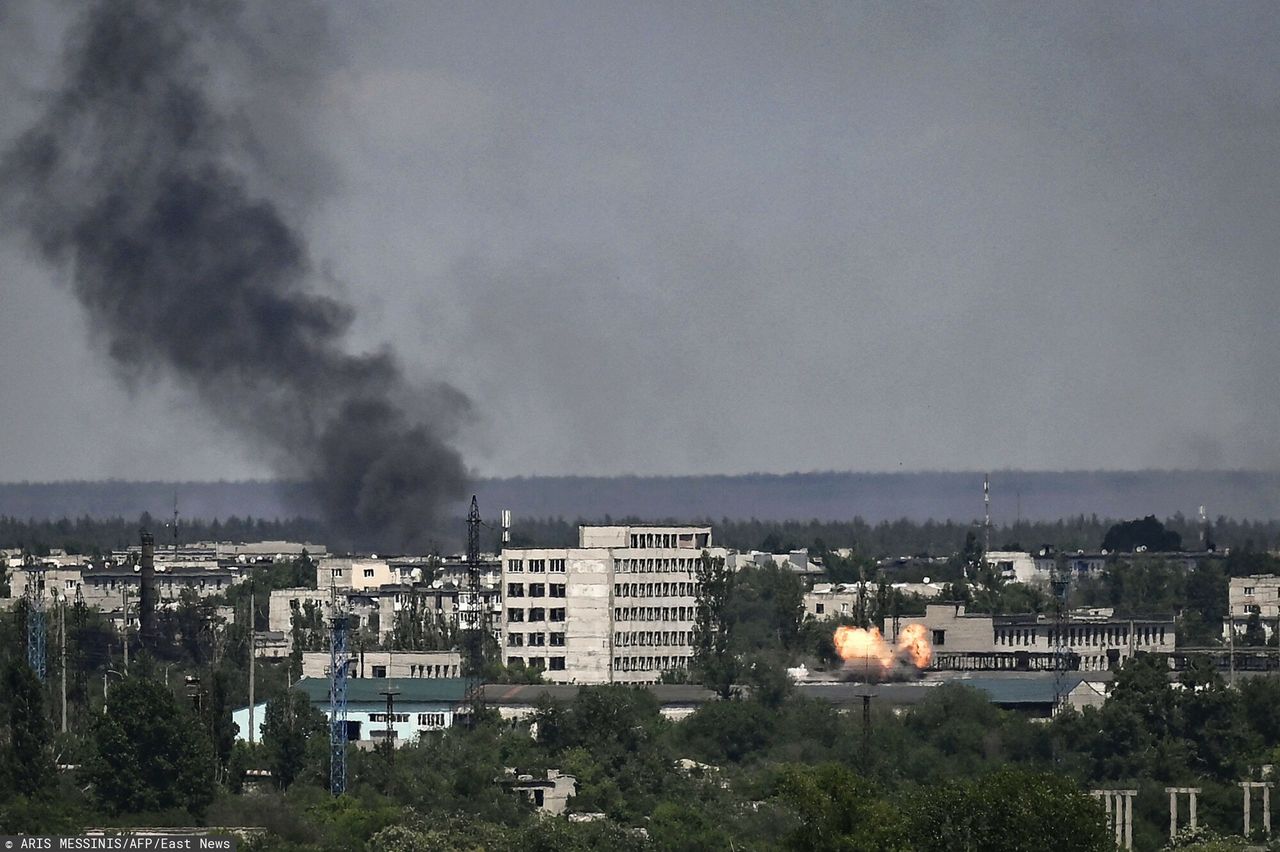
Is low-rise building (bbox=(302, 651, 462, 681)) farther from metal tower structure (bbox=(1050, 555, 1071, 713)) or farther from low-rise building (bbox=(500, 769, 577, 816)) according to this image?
low-rise building (bbox=(500, 769, 577, 816))

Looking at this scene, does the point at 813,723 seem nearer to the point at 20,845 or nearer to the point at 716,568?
the point at 716,568

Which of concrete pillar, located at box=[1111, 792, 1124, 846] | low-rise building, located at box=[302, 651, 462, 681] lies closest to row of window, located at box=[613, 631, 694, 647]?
low-rise building, located at box=[302, 651, 462, 681]

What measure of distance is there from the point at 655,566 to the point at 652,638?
3185 mm

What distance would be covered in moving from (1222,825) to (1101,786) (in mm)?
5372

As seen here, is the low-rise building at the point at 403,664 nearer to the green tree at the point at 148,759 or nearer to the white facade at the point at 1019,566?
the green tree at the point at 148,759

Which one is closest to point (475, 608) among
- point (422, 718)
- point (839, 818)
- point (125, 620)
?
point (422, 718)

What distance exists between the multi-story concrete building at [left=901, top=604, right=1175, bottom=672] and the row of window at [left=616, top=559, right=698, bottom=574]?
9963mm

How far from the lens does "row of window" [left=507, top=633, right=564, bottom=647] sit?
11988 cm

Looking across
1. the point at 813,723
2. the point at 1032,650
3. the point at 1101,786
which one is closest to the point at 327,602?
the point at 1032,650

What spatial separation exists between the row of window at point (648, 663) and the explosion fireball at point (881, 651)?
6.89m

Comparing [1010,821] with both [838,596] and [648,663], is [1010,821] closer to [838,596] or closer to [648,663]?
[648,663]

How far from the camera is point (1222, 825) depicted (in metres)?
79.4

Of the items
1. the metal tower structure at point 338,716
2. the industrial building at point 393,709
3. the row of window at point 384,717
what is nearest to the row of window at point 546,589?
the industrial building at point 393,709

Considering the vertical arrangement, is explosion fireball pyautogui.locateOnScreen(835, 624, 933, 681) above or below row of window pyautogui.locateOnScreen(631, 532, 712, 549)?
below
